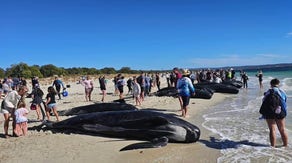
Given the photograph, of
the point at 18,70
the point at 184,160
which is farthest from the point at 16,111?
the point at 18,70

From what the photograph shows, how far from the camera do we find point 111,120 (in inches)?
413

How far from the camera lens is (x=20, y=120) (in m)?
10.7

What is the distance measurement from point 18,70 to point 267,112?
2581 inches

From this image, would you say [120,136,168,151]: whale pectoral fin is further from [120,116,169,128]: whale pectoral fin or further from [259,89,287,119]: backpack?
[259,89,287,119]: backpack

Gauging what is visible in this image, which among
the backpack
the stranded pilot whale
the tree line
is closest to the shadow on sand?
the stranded pilot whale

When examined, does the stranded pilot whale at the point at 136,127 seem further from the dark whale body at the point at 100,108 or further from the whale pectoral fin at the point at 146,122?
the dark whale body at the point at 100,108

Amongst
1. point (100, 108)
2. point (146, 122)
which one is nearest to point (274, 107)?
point (146, 122)

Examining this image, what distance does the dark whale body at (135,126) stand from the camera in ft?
31.5

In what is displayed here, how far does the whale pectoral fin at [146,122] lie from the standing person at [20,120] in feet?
9.61

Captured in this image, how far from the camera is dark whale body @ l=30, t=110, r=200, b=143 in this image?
9609 millimetres

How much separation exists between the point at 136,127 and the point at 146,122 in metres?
0.31

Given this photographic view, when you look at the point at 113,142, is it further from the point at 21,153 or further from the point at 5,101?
the point at 5,101

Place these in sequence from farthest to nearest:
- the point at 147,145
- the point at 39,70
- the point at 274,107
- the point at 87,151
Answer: the point at 39,70, the point at 147,145, the point at 87,151, the point at 274,107

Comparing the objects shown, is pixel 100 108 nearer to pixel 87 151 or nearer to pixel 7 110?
pixel 7 110
